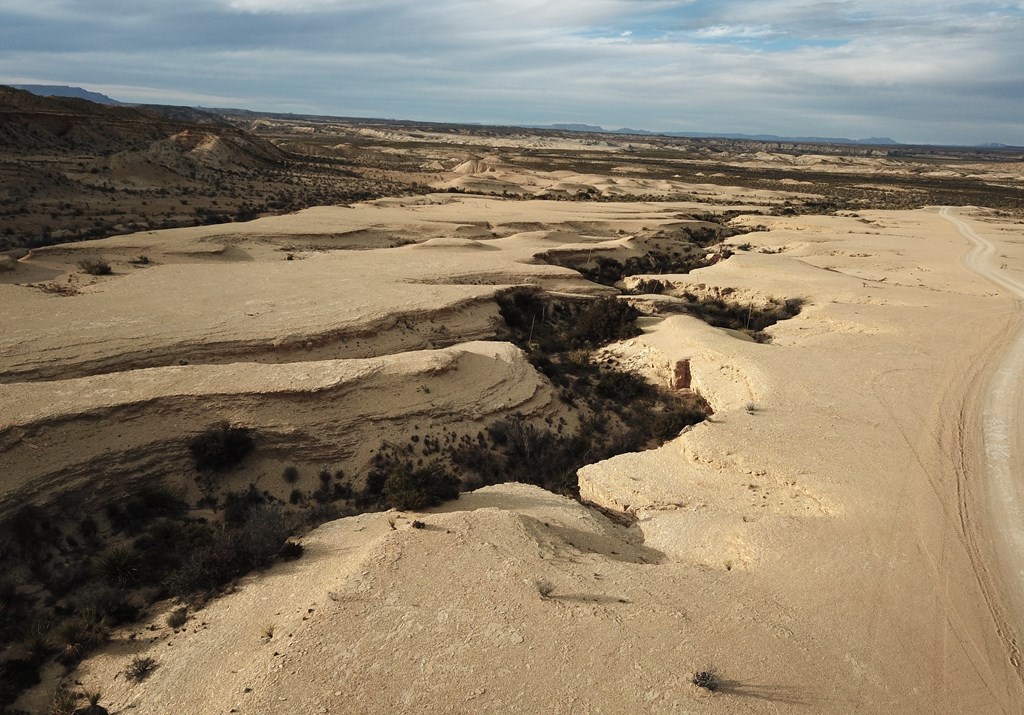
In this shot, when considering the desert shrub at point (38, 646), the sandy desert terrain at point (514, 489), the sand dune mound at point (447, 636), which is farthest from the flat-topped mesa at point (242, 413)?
the sand dune mound at point (447, 636)

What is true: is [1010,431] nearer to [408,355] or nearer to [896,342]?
[896,342]

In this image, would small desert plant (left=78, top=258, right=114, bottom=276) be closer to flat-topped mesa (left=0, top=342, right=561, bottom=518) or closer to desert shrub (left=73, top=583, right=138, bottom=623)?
flat-topped mesa (left=0, top=342, right=561, bottom=518)

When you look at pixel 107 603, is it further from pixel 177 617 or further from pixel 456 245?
pixel 456 245

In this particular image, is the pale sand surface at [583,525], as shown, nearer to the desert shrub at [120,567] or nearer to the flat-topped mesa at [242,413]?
the flat-topped mesa at [242,413]

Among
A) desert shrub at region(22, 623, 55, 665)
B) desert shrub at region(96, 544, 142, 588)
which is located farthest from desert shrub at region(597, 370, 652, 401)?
desert shrub at region(22, 623, 55, 665)

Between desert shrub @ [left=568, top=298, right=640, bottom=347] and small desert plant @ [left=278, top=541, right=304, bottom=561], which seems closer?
small desert plant @ [left=278, top=541, right=304, bottom=561]

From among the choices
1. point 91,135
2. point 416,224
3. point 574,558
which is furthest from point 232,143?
point 574,558
